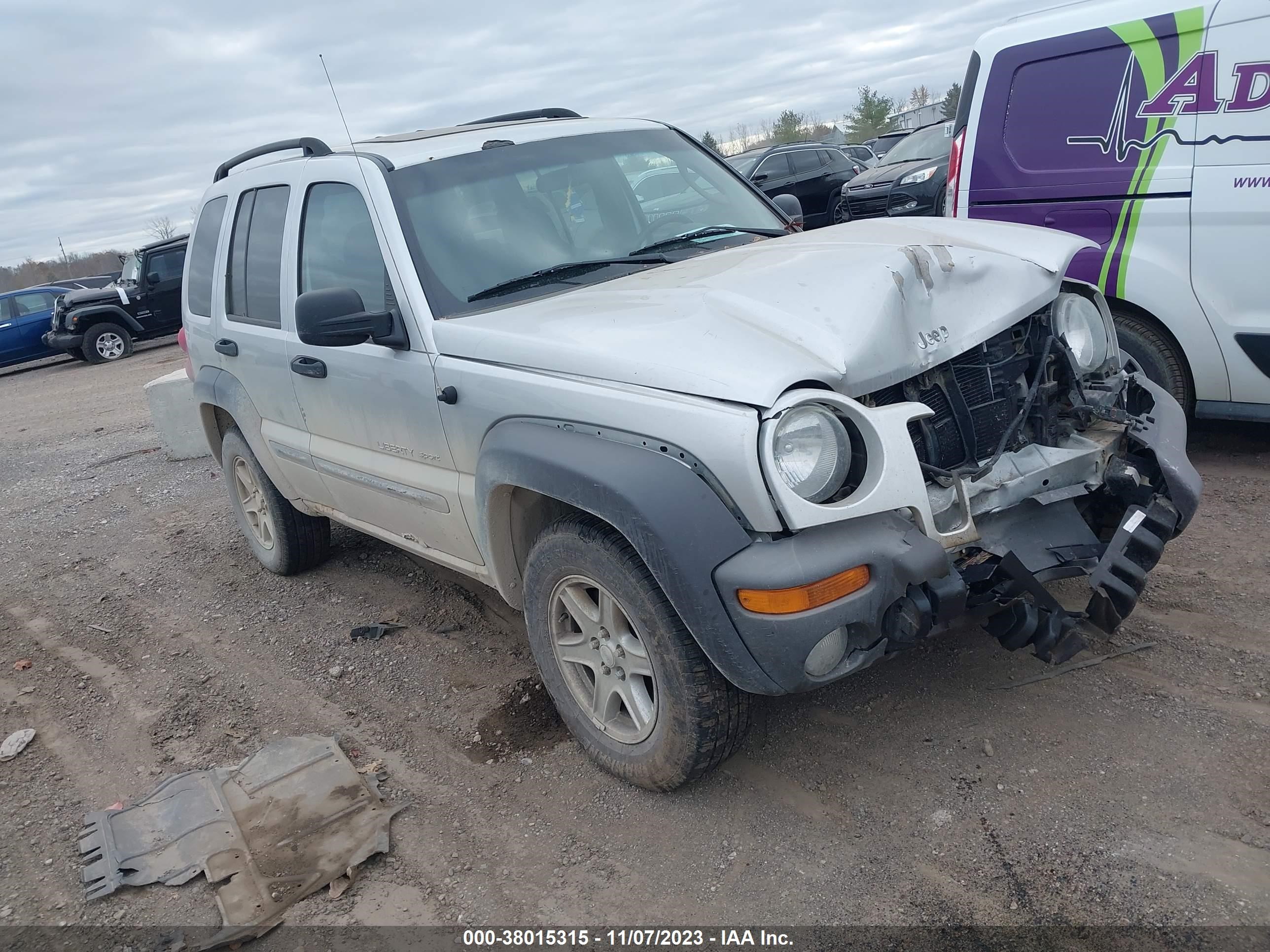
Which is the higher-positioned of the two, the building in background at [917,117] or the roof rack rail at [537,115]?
the roof rack rail at [537,115]

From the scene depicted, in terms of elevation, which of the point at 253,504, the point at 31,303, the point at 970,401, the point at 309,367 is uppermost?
the point at 31,303

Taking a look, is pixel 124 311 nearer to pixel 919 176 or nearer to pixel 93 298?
pixel 93 298

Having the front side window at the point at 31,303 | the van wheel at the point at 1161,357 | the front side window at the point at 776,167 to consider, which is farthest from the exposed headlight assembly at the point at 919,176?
the front side window at the point at 31,303

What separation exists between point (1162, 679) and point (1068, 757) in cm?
57

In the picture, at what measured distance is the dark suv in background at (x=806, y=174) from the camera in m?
14.6

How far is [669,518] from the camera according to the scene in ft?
7.80

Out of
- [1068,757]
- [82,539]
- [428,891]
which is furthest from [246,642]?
[1068,757]

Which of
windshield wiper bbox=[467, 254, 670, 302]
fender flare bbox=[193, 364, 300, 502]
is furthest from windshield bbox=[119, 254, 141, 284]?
windshield wiper bbox=[467, 254, 670, 302]

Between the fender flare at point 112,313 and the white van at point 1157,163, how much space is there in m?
17.0

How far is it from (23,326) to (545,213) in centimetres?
1902

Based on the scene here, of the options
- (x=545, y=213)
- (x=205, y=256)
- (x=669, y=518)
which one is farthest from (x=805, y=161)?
(x=669, y=518)

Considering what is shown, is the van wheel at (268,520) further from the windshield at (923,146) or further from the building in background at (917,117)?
the building in background at (917,117)

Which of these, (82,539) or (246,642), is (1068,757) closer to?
(246,642)

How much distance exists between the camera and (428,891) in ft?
8.89
